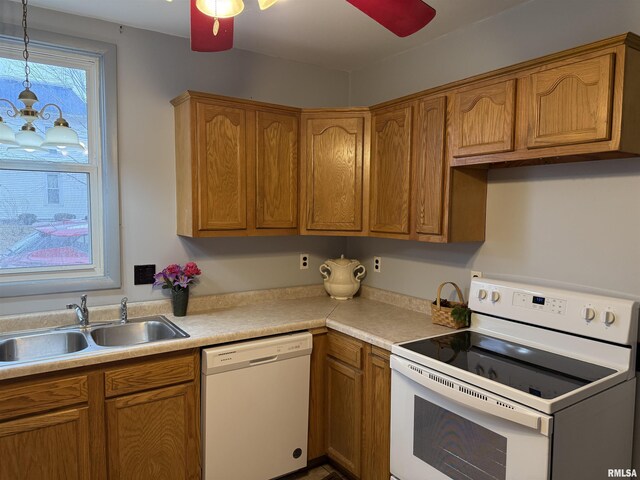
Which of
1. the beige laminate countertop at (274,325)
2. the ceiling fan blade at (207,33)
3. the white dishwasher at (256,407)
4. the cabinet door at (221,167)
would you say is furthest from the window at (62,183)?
the ceiling fan blade at (207,33)

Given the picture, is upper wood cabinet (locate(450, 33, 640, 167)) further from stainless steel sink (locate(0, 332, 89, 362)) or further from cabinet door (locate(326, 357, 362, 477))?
stainless steel sink (locate(0, 332, 89, 362))

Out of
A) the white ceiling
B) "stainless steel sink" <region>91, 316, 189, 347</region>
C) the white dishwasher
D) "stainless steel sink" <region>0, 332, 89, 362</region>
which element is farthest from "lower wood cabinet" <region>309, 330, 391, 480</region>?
the white ceiling

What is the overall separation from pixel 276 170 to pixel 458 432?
1.71m

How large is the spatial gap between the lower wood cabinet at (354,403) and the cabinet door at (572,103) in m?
1.22

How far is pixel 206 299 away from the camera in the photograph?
8.91 feet

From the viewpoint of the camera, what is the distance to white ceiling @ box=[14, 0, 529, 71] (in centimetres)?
216

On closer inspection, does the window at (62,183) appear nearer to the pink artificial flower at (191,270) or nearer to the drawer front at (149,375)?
the pink artificial flower at (191,270)

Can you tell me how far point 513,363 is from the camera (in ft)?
6.02

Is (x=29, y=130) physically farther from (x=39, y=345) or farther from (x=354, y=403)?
(x=354, y=403)

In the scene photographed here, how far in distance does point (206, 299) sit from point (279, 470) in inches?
41.7

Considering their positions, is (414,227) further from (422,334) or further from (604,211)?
(604,211)

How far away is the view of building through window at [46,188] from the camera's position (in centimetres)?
221

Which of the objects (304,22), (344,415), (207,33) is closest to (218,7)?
(207,33)

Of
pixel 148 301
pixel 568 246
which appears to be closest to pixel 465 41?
pixel 568 246
